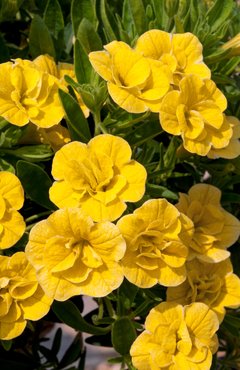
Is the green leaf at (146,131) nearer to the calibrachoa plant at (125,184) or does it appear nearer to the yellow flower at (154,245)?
the calibrachoa plant at (125,184)

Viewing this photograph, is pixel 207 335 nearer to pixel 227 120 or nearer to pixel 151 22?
pixel 227 120

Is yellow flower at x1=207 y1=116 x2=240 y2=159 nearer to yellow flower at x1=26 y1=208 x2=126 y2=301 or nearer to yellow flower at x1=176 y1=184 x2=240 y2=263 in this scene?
yellow flower at x1=176 y1=184 x2=240 y2=263

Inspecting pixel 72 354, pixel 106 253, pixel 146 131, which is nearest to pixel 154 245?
pixel 106 253

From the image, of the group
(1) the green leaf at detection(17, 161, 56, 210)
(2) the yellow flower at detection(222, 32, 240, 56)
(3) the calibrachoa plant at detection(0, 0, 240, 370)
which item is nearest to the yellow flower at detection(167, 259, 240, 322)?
(3) the calibrachoa plant at detection(0, 0, 240, 370)

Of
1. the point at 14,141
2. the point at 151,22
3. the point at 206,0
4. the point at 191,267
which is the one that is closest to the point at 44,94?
the point at 14,141

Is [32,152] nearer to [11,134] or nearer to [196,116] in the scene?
[11,134]

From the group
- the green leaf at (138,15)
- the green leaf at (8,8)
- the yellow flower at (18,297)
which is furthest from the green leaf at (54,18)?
the yellow flower at (18,297)
